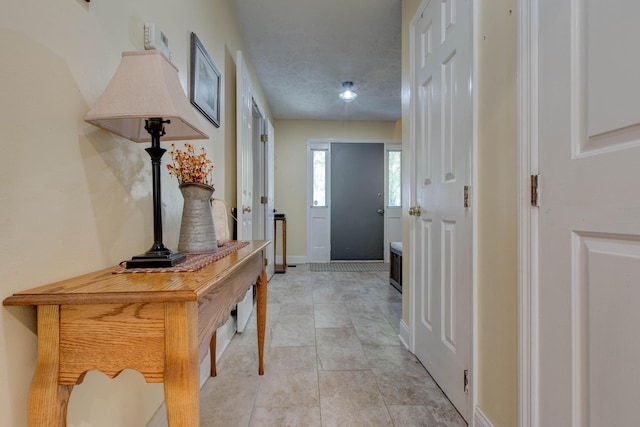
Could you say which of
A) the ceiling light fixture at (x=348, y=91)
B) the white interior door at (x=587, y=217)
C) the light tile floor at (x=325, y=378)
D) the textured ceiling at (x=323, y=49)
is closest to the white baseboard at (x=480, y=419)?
the light tile floor at (x=325, y=378)

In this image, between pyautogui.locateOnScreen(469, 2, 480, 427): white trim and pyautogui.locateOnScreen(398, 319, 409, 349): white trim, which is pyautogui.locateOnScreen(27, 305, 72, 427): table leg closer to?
pyautogui.locateOnScreen(469, 2, 480, 427): white trim

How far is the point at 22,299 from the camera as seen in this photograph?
0.57 meters

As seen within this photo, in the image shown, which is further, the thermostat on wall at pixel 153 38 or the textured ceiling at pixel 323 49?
the textured ceiling at pixel 323 49

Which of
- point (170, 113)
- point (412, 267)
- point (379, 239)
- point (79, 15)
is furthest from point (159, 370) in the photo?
point (379, 239)

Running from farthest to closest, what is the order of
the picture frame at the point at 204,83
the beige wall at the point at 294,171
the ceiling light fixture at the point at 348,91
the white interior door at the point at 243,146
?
the beige wall at the point at 294,171 < the ceiling light fixture at the point at 348,91 < the white interior door at the point at 243,146 < the picture frame at the point at 204,83

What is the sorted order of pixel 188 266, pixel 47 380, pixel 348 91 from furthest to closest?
pixel 348 91, pixel 188 266, pixel 47 380

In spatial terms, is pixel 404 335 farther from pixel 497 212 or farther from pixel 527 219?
pixel 527 219

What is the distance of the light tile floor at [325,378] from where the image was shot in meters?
1.32

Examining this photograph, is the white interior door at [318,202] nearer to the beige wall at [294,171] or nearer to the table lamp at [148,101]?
the beige wall at [294,171]

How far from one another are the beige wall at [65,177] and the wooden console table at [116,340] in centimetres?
6

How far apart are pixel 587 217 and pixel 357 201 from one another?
4.48m

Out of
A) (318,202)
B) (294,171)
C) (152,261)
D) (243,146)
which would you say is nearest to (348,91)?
(294,171)

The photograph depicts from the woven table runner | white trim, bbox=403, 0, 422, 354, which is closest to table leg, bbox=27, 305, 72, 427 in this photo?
the woven table runner

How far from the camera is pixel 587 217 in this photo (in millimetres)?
721
